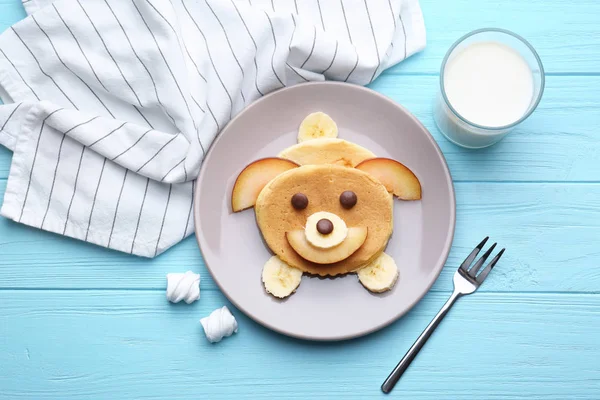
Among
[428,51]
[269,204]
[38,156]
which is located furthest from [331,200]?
[38,156]

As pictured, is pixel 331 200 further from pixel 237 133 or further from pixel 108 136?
pixel 108 136

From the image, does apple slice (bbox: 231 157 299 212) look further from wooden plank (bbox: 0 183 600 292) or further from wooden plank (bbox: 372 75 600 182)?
wooden plank (bbox: 372 75 600 182)

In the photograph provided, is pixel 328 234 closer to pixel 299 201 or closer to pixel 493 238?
pixel 299 201

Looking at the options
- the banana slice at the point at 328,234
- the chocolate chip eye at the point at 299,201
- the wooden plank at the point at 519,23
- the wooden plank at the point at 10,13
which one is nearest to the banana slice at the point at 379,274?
the banana slice at the point at 328,234

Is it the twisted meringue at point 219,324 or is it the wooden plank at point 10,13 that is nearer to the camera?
the twisted meringue at point 219,324

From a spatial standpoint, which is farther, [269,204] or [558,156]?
[558,156]

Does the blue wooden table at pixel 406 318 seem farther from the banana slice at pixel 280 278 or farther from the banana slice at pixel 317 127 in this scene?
the banana slice at pixel 317 127

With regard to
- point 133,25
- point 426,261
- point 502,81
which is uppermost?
point 133,25
